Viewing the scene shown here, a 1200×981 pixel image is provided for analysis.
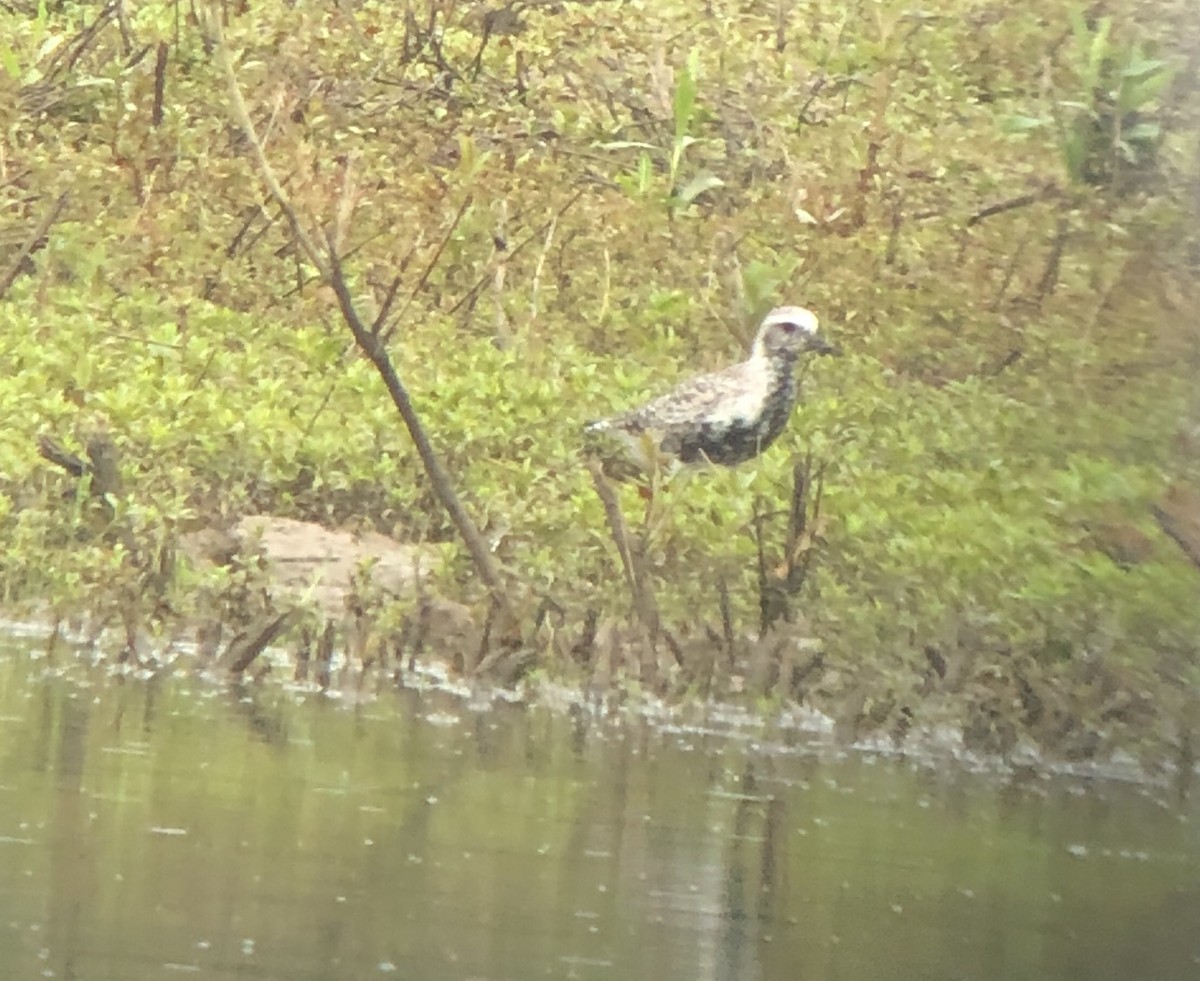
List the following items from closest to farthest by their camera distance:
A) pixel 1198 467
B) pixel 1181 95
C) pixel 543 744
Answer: pixel 543 744, pixel 1198 467, pixel 1181 95

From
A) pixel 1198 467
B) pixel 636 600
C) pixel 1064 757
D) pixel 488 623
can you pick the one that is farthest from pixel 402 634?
pixel 1198 467

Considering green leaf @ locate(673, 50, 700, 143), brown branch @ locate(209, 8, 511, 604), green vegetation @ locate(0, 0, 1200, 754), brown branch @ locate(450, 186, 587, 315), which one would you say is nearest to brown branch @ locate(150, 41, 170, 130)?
green vegetation @ locate(0, 0, 1200, 754)

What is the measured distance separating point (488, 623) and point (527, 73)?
78 centimetres

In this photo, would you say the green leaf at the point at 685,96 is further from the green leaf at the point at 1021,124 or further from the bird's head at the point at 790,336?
the green leaf at the point at 1021,124

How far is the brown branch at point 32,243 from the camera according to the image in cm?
269

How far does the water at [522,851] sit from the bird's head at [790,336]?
0.50 m

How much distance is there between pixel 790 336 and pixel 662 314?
0.49 ft

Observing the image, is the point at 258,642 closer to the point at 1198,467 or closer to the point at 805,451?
the point at 805,451

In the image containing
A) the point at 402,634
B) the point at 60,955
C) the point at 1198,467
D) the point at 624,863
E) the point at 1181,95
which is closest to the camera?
the point at 60,955

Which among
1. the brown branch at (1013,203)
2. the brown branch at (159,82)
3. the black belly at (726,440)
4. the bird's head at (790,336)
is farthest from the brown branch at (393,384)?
the brown branch at (1013,203)

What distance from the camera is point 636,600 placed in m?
2.41

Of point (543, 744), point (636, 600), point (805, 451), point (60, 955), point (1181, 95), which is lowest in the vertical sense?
point (60, 955)

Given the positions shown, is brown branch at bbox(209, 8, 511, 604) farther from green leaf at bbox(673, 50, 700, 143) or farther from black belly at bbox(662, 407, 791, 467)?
green leaf at bbox(673, 50, 700, 143)

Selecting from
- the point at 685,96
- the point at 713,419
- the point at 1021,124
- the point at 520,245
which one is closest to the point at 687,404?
the point at 713,419
